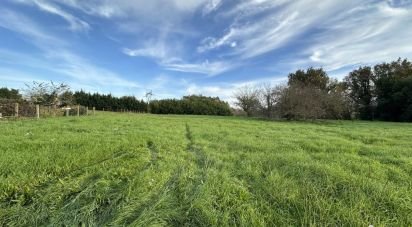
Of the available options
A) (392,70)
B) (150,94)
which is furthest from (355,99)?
(150,94)

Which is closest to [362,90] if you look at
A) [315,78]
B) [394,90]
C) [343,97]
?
[394,90]

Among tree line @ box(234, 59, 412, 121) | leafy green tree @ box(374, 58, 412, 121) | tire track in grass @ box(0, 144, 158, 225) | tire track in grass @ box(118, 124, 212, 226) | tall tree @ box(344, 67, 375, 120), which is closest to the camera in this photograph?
tire track in grass @ box(118, 124, 212, 226)

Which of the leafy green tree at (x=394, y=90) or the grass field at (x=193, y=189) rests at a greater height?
the leafy green tree at (x=394, y=90)

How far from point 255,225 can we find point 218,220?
37 centimetres

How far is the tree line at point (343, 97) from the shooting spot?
2812 cm

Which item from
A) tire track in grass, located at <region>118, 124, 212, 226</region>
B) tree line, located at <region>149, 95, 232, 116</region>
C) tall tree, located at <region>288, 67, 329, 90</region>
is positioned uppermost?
tall tree, located at <region>288, 67, 329, 90</region>

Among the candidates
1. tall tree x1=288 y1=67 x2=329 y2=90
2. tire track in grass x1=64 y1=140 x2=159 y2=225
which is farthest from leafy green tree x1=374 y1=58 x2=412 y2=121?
tire track in grass x1=64 y1=140 x2=159 y2=225

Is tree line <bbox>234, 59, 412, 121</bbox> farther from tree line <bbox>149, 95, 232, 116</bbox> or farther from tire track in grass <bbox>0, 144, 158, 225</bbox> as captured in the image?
tire track in grass <bbox>0, 144, 158, 225</bbox>

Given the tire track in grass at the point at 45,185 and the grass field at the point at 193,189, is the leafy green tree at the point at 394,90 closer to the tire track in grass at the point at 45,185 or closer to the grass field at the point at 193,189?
the grass field at the point at 193,189

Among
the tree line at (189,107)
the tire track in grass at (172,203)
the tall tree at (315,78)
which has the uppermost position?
the tall tree at (315,78)

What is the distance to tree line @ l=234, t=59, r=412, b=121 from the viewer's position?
28.1 meters

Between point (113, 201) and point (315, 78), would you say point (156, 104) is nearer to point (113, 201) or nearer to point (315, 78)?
point (315, 78)

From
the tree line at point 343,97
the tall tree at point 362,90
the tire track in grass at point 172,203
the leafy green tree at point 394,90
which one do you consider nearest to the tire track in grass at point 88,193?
the tire track in grass at point 172,203

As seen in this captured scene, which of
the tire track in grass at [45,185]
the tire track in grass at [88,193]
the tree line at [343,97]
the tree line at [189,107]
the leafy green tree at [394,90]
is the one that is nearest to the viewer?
the tire track in grass at [88,193]
